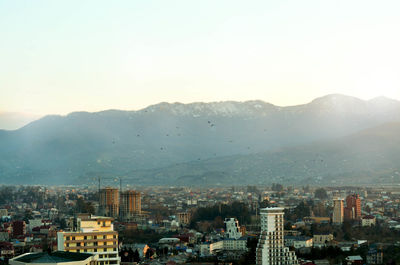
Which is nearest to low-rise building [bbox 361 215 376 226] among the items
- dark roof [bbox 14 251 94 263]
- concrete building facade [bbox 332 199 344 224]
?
concrete building facade [bbox 332 199 344 224]

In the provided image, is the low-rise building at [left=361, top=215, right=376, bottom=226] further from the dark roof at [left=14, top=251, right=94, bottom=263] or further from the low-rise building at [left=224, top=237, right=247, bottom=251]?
the dark roof at [left=14, top=251, right=94, bottom=263]

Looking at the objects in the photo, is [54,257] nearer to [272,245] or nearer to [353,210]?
[272,245]

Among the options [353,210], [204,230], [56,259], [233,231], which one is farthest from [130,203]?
[56,259]

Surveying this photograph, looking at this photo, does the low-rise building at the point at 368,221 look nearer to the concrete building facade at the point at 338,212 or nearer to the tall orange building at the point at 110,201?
the concrete building facade at the point at 338,212

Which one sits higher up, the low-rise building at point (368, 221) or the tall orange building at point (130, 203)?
the tall orange building at point (130, 203)

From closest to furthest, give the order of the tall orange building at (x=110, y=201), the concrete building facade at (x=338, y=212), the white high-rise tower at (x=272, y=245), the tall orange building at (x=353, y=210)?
the white high-rise tower at (x=272, y=245) → the concrete building facade at (x=338, y=212) → the tall orange building at (x=353, y=210) → the tall orange building at (x=110, y=201)

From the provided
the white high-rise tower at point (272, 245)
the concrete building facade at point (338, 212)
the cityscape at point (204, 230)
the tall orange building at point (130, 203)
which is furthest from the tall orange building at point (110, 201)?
the white high-rise tower at point (272, 245)

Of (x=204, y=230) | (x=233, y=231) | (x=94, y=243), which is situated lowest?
(x=204, y=230)
